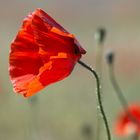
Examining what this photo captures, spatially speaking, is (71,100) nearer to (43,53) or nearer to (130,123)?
(130,123)

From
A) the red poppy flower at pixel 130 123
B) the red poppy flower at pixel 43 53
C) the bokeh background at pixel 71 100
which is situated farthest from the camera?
the bokeh background at pixel 71 100

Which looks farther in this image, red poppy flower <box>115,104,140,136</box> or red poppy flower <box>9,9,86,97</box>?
red poppy flower <box>115,104,140,136</box>

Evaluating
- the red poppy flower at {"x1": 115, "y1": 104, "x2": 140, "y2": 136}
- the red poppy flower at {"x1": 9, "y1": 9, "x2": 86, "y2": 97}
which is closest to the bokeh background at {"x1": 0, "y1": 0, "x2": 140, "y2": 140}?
the red poppy flower at {"x1": 115, "y1": 104, "x2": 140, "y2": 136}

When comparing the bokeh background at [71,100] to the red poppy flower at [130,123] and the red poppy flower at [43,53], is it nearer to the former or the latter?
the red poppy flower at [130,123]

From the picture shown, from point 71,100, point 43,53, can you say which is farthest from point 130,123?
point 71,100

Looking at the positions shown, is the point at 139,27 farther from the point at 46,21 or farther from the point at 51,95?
the point at 46,21

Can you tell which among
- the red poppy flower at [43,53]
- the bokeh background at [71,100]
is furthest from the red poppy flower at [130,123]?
the red poppy flower at [43,53]

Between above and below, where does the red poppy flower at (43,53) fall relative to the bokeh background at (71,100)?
above

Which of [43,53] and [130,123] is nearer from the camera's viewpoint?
[43,53]

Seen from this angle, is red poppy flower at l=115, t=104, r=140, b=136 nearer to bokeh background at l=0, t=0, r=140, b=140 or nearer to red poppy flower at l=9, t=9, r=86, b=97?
bokeh background at l=0, t=0, r=140, b=140
